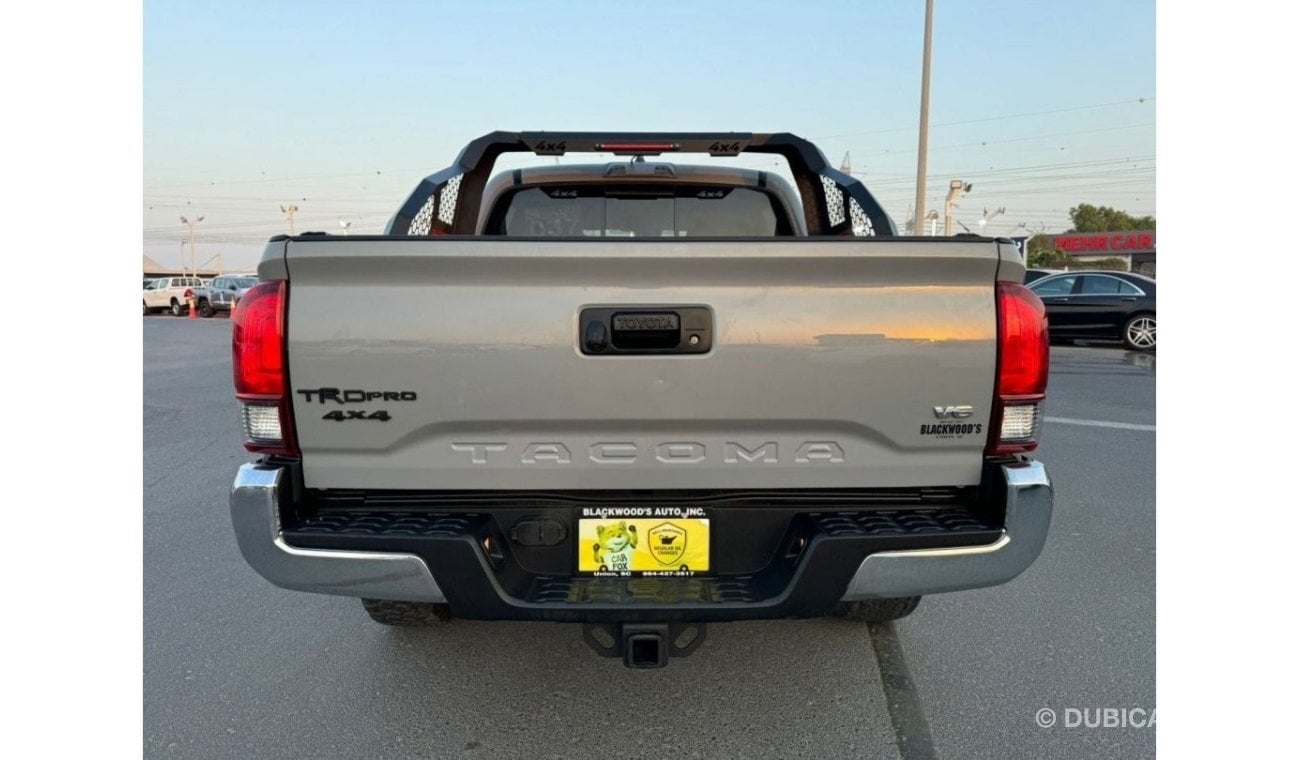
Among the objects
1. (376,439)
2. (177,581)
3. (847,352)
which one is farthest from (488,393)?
(177,581)

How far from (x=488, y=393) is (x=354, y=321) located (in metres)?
0.39

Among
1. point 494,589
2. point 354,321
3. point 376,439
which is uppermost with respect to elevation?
point 354,321

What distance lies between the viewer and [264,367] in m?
1.93

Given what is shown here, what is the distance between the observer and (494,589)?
193cm

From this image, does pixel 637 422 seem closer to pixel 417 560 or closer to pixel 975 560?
pixel 417 560

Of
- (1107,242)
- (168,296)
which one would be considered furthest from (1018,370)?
(1107,242)

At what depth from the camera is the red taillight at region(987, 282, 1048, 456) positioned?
196cm

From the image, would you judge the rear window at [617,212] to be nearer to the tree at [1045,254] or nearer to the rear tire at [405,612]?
the rear tire at [405,612]

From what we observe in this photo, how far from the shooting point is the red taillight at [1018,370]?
196cm

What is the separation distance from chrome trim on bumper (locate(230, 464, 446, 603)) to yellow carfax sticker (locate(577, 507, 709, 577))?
0.43 metres

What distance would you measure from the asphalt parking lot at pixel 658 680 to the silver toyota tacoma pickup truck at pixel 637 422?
1.98 feet

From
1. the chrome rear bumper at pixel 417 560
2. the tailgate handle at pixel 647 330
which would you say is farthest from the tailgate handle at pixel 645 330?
the chrome rear bumper at pixel 417 560

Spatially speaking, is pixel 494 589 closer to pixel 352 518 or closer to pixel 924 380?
pixel 352 518

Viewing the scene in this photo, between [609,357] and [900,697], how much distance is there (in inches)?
64.3
